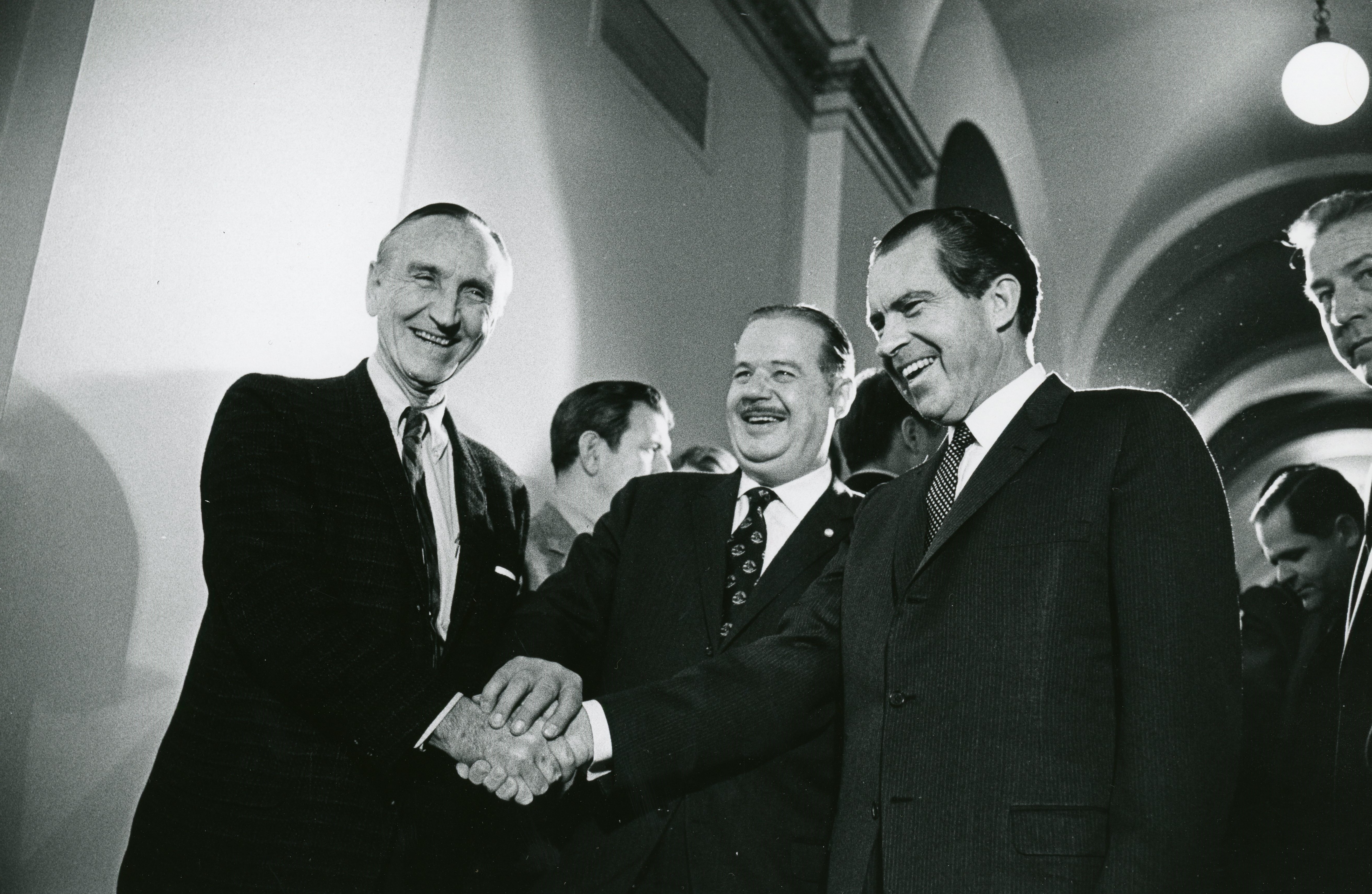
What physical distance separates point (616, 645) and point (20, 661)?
1.11 metres

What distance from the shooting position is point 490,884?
206 centimetres

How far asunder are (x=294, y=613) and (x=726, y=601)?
755mm

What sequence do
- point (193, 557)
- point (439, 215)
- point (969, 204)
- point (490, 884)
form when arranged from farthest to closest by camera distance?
point (969, 204) < point (193, 557) < point (439, 215) < point (490, 884)

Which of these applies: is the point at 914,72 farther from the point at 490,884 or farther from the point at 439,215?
the point at 490,884

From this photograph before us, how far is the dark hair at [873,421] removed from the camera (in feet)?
10.5

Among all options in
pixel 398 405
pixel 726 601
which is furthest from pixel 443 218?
pixel 726 601

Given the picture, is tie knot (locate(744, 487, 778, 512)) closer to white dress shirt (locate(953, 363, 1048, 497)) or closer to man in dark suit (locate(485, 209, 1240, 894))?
man in dark suit (locate(485, 209, 1240, 894))

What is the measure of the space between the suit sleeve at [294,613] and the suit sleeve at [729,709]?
12.3 inches

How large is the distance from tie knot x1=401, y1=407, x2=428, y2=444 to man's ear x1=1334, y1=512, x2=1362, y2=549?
88.9 inches

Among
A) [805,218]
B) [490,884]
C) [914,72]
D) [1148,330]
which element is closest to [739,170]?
[805,218]

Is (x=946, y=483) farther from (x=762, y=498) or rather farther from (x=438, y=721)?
(x=438, y=721)

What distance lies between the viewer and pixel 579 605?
7.50 feet

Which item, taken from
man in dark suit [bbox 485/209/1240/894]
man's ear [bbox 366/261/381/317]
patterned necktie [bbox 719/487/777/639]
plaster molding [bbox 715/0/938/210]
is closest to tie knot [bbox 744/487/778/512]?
patterned necktie [bbox 719/487/777/639]

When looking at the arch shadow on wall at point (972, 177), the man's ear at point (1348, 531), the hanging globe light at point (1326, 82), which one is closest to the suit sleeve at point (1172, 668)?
the man's ear at point (1348, 531)
